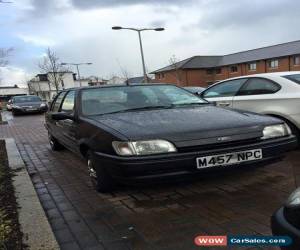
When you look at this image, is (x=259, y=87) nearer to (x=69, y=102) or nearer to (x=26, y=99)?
(x=69, y=102)

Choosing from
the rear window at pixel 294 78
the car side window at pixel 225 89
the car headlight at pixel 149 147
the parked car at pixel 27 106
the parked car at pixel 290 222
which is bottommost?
the parked car at pixel 27 106

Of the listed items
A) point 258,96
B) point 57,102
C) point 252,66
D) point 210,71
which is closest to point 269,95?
point 258,96

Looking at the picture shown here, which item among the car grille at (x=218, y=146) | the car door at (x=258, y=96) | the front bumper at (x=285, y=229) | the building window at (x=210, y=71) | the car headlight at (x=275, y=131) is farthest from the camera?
the building window at (x=210, y=71)

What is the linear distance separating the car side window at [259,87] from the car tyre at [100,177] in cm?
331

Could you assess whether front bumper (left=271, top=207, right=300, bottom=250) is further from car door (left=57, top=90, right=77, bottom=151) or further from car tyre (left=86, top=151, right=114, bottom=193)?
car door (left=57, top=90, right=77, bottom=151)

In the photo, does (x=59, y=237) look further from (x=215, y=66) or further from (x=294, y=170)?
(x=215, y=66)

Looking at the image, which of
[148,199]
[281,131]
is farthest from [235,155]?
[148,199]

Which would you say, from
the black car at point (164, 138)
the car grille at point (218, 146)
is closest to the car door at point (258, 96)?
the black car at point (164, 138)

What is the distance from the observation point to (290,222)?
208 centimetres

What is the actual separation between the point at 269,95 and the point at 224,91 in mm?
1213

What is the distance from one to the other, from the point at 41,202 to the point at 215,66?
68292 mm

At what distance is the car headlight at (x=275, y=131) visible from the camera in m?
4.20

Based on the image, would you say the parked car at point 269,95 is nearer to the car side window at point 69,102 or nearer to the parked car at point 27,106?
the car side window at point 69,102

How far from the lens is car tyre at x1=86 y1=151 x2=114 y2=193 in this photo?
4.38m
